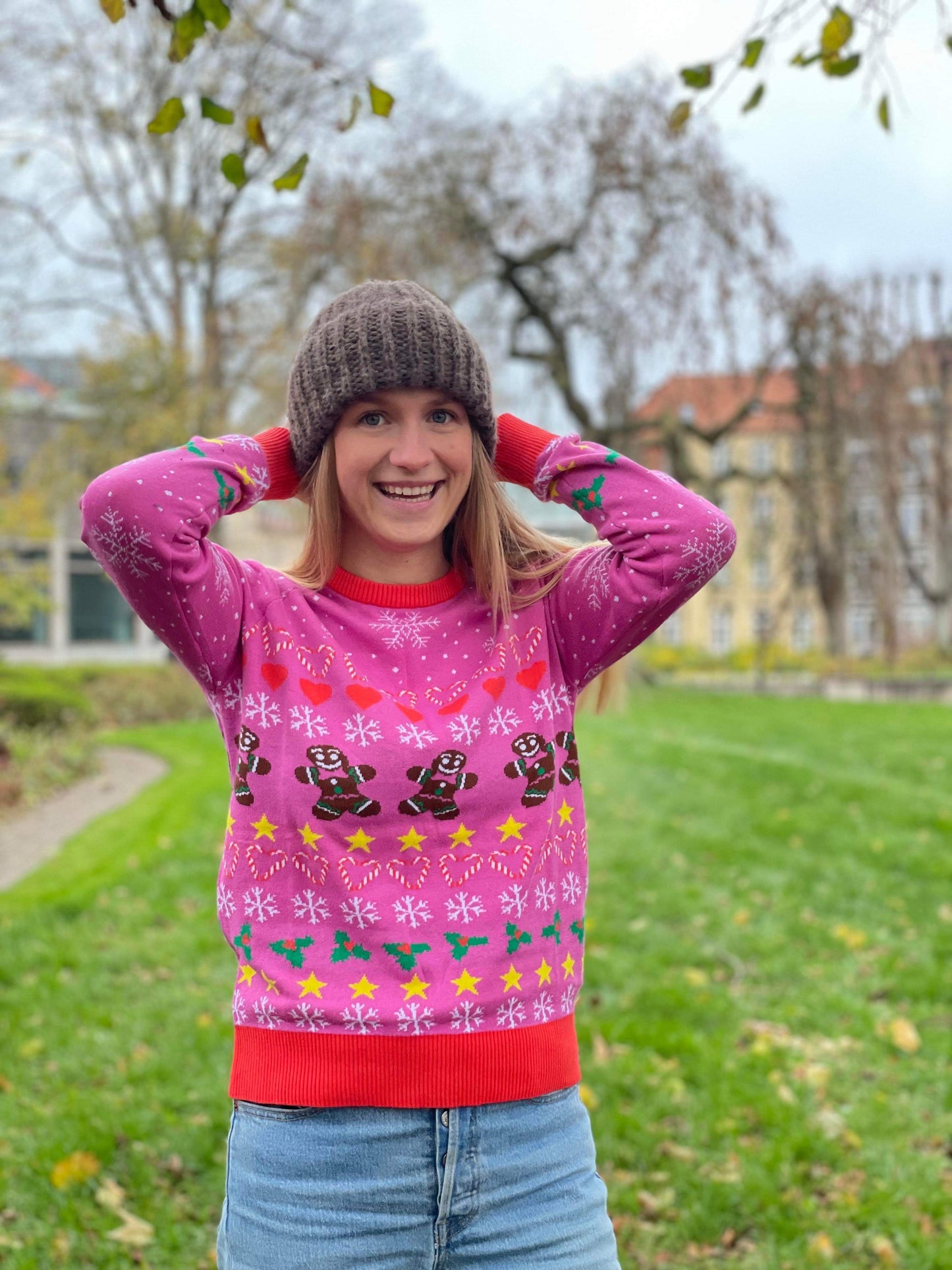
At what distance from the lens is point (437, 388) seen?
1.85 meters

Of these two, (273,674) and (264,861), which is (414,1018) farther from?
(273,674)

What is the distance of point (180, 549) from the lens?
171 cm

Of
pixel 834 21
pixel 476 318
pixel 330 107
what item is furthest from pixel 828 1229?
pixel 330 107

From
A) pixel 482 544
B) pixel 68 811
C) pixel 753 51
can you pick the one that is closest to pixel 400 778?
pixel 482 544

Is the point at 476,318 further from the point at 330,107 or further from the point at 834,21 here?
the point at 834,21

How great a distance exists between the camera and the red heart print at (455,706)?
179cm

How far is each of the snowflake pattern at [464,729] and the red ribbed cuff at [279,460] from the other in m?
0.51

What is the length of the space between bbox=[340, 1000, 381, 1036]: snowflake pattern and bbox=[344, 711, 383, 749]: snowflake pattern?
360 millimetres

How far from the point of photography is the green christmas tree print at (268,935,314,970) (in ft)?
5.49

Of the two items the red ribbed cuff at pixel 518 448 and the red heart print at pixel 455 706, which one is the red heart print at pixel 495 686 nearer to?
the red heart print at pixel 455 706

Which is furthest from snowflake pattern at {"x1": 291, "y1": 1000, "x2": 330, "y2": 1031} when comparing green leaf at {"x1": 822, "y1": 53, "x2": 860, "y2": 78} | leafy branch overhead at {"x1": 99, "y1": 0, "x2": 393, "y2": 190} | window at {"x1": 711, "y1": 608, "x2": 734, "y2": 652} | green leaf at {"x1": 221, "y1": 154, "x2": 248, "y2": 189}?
window at {"x1": 711, "y1": 608, "x2": 734, "y2": 652}

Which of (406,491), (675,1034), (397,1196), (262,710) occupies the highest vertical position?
(406,491)

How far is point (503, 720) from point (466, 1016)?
427mm

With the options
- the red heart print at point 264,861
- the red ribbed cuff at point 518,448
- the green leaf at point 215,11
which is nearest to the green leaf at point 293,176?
the green leaf at point 215,11
